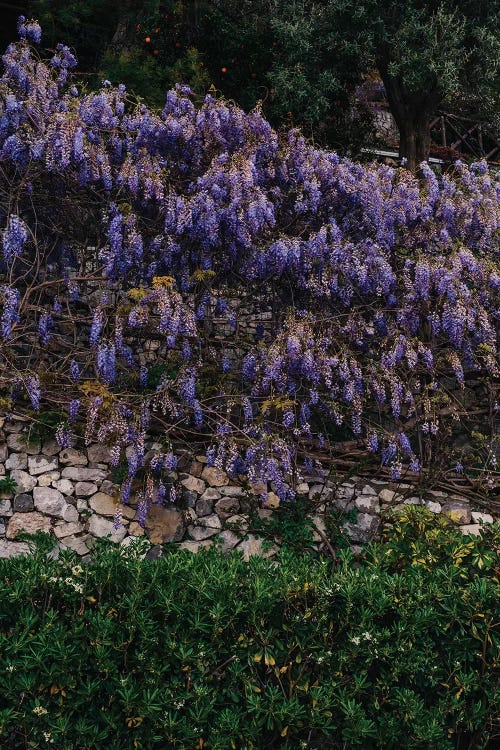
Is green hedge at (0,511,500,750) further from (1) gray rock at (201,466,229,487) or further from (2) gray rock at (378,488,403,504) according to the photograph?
(2) gray rock at (378,488,403,504)

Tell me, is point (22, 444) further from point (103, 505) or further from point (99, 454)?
point (103, 505)

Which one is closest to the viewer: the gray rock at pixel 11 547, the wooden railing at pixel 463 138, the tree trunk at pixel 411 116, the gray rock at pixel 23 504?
the gray rock at pixel 11 547

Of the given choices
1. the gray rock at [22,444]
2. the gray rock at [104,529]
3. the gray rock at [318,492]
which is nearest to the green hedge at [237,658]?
the gray rock at [104,529]

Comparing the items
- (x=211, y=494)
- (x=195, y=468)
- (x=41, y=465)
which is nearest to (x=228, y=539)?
(x=211, y=494)

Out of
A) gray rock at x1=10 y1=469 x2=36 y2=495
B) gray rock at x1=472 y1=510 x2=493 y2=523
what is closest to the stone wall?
gray rock at x1=10 y1=469 x2=36 y2=495

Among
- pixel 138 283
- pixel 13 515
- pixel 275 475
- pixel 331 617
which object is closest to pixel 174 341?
pixel 138 283

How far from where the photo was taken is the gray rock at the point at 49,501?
564cm

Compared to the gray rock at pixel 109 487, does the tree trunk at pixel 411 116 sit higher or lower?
higher

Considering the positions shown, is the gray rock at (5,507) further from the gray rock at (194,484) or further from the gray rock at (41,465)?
the gray rock at (194,484)

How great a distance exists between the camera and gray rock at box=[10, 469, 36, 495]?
5688 mm

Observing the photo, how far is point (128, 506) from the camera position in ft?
18.7

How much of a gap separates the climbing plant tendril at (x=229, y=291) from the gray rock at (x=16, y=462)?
1.19 ft

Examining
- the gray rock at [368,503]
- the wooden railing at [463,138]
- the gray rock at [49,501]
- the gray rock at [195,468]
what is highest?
the wooden railing at [463,138]

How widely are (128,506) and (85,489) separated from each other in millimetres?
340
